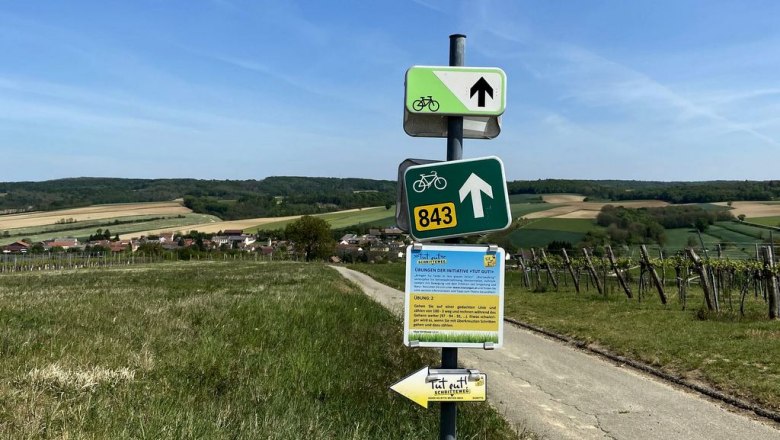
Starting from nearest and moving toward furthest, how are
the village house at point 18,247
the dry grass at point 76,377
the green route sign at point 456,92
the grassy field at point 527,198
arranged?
the green route sign at point 456,92 → the dry grass at point 76,377 → the village house at point 18,247 → the grassy field at point 527,198

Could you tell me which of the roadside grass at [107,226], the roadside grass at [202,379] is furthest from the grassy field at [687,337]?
the roadside grass at [107,226]

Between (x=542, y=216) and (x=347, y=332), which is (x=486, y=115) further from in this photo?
(x=542, y=216)

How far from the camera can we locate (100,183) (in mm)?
192125

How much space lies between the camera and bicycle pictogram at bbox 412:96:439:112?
10.7 feet

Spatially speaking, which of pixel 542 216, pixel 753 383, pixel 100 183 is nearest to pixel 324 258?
pixel 542 216

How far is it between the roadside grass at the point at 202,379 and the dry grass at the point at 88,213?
121557mm

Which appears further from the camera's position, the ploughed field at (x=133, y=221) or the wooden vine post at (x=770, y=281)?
the ploughed field at (x=133, y=221)

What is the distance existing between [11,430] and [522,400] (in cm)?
652

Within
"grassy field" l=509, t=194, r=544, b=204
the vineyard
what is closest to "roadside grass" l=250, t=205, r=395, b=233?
"grassy field" l=509, t=194, r=544, b=204

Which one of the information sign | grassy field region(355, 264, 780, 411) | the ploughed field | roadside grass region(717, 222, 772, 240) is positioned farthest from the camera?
the ploughed field

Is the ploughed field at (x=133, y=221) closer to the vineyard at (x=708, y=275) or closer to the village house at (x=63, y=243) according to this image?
the village house at (x=63, y=243)

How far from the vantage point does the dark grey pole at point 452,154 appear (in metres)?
3.26

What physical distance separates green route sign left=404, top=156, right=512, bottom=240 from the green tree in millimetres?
94240

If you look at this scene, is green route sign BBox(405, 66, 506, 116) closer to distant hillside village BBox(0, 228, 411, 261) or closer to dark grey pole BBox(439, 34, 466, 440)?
dark grey pole BBox(439, 34, 466, 440)
